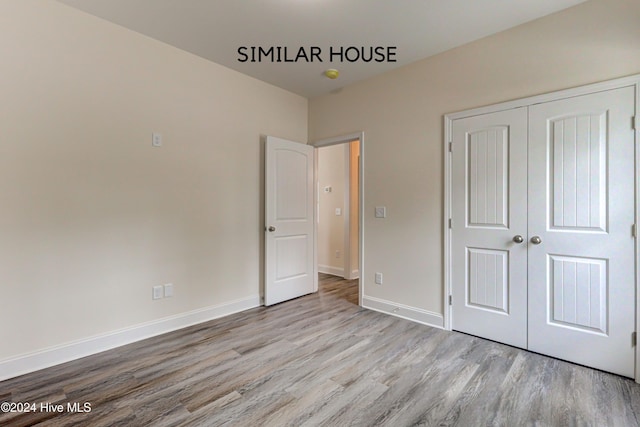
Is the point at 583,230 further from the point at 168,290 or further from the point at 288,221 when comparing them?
the point at 168,290

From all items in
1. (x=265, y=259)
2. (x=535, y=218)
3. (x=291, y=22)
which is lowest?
(x=265, y=259)

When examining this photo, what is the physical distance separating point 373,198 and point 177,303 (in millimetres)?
2297

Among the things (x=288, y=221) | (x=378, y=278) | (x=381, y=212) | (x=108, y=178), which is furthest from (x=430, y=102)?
(x=108, y=178)

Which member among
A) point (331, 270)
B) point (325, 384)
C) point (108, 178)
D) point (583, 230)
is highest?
point (108, 178)

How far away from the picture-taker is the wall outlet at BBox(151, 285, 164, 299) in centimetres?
272

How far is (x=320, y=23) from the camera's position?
2.45 m

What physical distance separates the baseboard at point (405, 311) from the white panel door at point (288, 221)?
92cm

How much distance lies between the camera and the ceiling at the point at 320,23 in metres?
2.23

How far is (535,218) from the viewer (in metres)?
2.36

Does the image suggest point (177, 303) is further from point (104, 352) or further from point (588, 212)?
point (588, 212)

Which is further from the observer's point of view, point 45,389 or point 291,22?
point 291,22

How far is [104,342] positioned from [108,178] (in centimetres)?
133

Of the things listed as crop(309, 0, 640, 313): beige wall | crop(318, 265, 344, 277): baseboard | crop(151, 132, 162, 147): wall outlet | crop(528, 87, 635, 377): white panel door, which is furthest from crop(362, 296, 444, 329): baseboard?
crop(151, 132, 162, 147): wall outlet

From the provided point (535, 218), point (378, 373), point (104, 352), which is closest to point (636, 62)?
point (535, 218)
